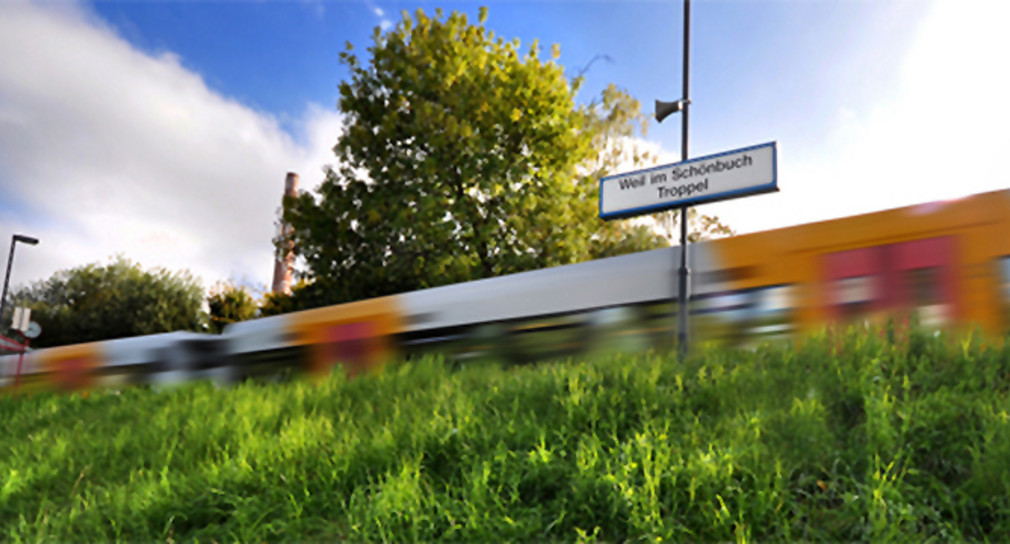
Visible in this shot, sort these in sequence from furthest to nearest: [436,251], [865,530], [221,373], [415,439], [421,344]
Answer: [436,251], [221,373], [421,344], [415,439], [865,530]

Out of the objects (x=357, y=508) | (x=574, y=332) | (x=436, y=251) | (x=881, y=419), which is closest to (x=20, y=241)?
(x=436, y=251)

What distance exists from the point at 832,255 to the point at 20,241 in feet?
91.9

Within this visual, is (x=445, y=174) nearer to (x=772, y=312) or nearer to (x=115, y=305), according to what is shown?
(x=772, y=312)

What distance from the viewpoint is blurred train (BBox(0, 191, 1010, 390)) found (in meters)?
5.91

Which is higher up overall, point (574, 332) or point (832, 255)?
point (832, 255)

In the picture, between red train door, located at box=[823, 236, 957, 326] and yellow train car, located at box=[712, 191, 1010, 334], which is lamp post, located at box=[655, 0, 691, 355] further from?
red train door, located at box=[823, 236, 957, 326]

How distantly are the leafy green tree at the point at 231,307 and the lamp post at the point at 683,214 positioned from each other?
93.9ft

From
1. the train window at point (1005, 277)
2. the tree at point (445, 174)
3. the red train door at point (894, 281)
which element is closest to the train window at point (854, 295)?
the red train door at point (894, 281)

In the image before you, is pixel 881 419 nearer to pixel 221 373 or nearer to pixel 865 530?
pixel 865 530

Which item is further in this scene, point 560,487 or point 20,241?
point 20,241

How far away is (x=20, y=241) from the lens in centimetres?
2584

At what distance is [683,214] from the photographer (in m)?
6.75

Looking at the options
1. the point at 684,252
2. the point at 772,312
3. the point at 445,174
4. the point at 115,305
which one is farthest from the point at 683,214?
the point at 115,305

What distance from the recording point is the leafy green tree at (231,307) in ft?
108
